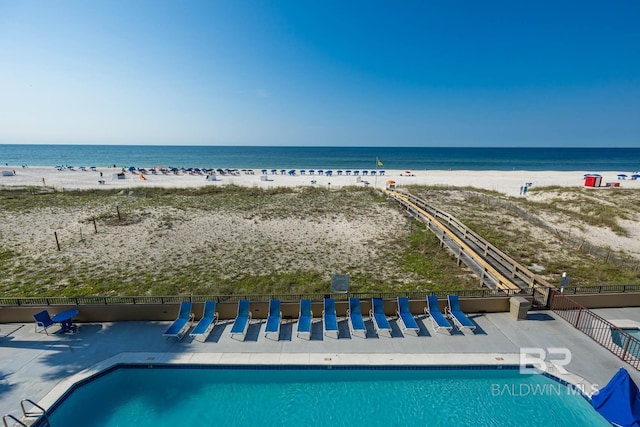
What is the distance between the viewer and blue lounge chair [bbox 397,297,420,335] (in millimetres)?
8898

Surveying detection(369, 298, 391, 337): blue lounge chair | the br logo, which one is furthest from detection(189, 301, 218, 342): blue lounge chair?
the br logo

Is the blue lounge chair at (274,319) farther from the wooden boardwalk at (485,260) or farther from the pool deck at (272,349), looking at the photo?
the wooden boardwalk at (485,260)

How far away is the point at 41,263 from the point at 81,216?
30.3 ft

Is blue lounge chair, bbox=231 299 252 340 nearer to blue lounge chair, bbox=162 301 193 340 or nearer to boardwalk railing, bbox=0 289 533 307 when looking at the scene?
boardwalk railing, bbox=0 289 533 307

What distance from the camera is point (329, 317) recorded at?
9328mm

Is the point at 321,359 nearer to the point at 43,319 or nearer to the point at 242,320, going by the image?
the point at 242,320

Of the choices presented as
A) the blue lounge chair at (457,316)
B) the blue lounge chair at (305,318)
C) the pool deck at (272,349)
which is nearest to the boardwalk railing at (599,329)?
the pool deck at (272,349)

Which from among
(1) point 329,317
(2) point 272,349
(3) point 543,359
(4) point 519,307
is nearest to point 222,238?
(1) point 329,317

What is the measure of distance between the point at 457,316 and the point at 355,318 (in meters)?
3.30

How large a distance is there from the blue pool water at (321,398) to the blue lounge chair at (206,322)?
1.10m

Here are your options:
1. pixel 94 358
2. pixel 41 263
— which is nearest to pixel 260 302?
pixel 94 358

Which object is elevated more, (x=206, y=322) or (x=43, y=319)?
(x=43, y=319)

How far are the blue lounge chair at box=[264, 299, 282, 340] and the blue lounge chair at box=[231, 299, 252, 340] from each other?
0.65 metres

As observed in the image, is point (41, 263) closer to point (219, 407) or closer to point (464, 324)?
point (219, 407)
